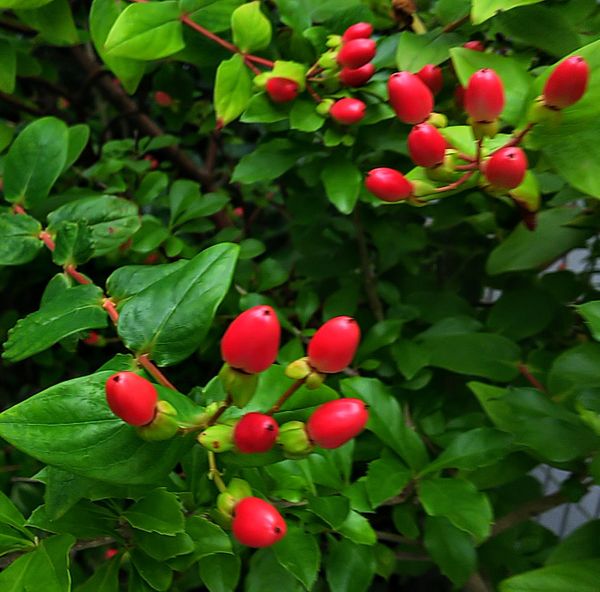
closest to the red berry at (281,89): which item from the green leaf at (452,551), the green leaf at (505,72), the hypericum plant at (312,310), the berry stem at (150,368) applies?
the hypericum plant at (312,310)

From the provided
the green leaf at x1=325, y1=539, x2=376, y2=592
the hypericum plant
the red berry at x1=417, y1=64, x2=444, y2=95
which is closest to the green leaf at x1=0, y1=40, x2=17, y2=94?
the hypericum plant

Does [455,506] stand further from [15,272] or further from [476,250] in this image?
[15,272]

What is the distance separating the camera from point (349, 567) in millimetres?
459

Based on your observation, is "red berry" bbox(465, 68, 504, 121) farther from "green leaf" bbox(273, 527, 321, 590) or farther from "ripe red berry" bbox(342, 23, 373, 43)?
"green leaf" bbox(273, 527, 321, 590)

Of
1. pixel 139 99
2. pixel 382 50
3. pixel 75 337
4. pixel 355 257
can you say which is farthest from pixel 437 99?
pixel 139 99

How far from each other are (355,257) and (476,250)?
Answer: 16 cm

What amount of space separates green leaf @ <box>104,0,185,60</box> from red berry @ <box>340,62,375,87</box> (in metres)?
0.12

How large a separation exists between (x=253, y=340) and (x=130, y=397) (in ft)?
0.18

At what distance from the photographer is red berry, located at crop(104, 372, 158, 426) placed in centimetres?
27

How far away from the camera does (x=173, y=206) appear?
0.64 m

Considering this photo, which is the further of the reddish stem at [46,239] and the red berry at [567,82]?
the reddish stem at [46,239]

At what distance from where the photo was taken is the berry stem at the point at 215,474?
343 millimetres

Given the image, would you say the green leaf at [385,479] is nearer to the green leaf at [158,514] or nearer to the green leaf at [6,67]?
the green leaf at [158,514]

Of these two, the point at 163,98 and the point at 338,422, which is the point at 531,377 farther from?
the point at 163,98
